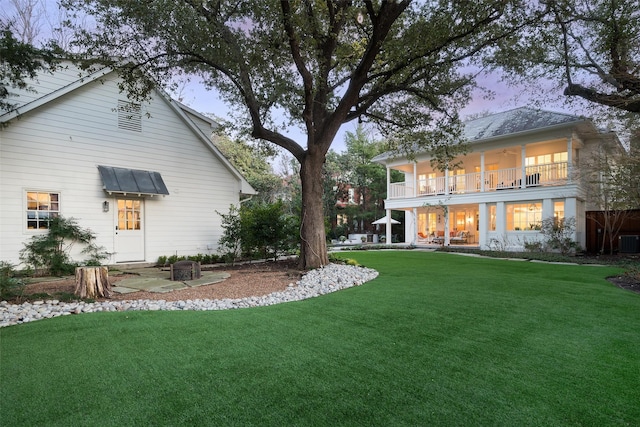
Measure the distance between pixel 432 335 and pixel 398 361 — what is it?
86 centimetres

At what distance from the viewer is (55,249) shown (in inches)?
344

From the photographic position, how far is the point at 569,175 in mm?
14016

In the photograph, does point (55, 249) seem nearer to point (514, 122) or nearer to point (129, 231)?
point (129, 231)

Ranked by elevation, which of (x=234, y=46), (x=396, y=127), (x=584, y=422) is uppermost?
(x=234, y=46)

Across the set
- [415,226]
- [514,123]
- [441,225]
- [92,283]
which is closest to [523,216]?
[514,123]

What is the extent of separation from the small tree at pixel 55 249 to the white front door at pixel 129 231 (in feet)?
2.71

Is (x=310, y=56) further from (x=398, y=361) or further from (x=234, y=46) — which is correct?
(x=398, y=361)

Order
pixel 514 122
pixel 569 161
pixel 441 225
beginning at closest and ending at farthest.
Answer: pixel 569 161 → pixel 514 122 → pixel 441 225

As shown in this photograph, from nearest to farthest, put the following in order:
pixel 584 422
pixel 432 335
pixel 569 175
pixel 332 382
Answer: pixel 584 422, pixel 332 382, pixel 432 335, pixel 569 175

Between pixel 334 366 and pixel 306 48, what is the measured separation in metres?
8.08

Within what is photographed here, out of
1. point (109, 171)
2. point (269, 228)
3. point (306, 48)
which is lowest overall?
point (269, 228)

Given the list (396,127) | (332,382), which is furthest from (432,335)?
(396,127)

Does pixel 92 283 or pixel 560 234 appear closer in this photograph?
pixel 92 283

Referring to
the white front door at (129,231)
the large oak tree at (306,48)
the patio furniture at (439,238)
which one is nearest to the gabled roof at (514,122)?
the patio furniture at (439,238)
